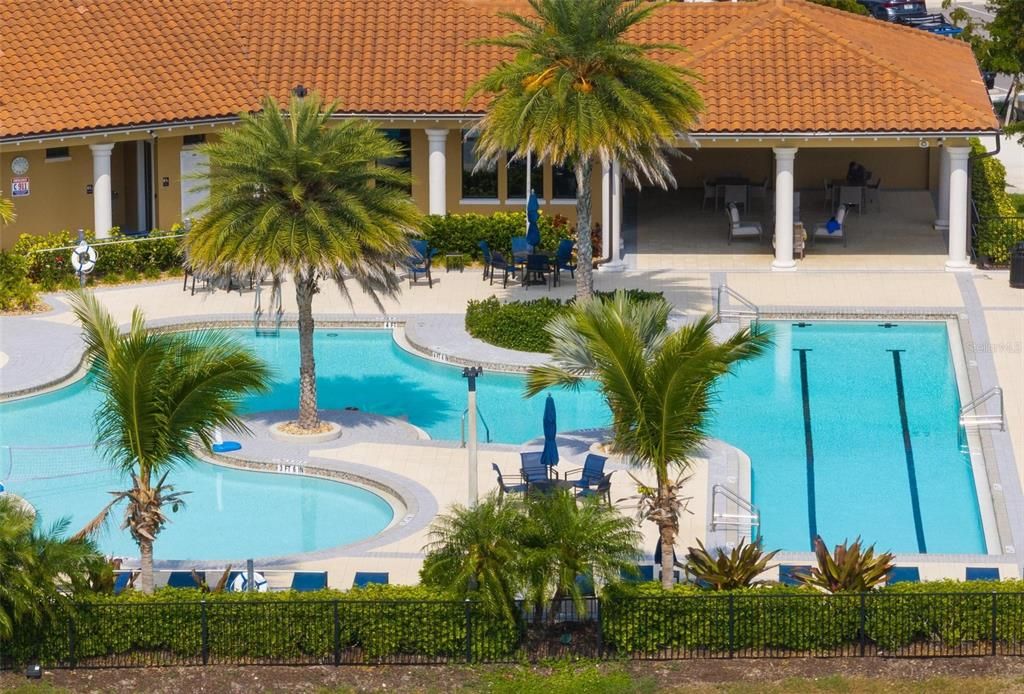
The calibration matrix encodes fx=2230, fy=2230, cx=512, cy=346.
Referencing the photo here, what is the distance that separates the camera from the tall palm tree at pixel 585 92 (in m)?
32.9

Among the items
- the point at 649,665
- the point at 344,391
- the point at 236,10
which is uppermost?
the point at 236,10

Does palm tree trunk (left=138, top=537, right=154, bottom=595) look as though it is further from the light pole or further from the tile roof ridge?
the tile roof ridge

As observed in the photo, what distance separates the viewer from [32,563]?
2175cm

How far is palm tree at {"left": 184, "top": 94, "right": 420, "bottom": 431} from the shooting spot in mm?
29156

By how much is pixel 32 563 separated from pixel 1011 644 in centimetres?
975

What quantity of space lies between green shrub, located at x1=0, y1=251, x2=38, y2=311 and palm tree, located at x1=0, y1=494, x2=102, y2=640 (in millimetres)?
14693

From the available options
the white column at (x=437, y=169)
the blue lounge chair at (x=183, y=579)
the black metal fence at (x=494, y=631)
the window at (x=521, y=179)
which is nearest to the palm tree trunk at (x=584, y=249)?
the white column at (x=437, y=169)

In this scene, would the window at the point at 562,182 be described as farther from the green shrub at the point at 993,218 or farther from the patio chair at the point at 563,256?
the green shrub at the point at 993,218

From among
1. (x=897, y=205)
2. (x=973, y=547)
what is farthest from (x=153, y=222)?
(x=973, y=547)

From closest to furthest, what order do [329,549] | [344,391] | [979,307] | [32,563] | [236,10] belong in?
1. [32,563]
2. [329,549]
3. [344,391]
4. [979,307]
5. [236,10]

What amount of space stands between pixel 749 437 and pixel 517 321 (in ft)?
17.5

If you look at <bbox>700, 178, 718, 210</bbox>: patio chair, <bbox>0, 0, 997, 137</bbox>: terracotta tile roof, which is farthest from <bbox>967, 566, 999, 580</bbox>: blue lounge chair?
<bbox>700, 178, 718, 210</bbox>: patio chair

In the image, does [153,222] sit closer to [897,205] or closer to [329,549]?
[897,205]

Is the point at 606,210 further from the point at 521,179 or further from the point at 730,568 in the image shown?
the point at 730,568
